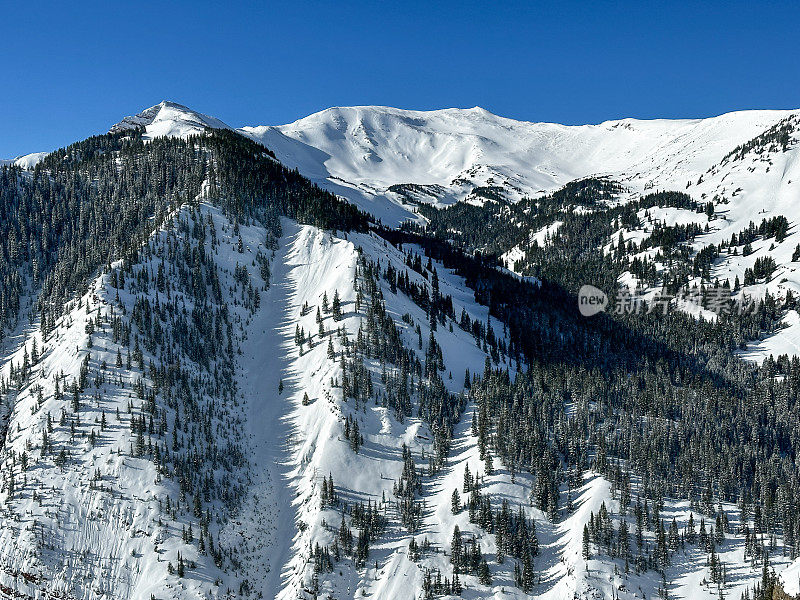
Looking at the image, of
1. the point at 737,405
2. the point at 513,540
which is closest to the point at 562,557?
the point at 513,540

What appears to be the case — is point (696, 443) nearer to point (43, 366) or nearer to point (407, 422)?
point (407, 422)

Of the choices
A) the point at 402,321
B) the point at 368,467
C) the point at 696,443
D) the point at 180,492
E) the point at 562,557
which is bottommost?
the point at 562,557

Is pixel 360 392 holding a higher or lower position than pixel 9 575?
higher

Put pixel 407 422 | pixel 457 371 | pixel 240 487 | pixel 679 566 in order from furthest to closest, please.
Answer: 1. pixel 457 371
2. pixel 407 422
3. pixel 240 487
4. pixel 679 566

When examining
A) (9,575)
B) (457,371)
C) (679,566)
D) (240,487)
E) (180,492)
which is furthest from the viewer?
(457,371)

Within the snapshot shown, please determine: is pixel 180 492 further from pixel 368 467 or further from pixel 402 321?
pixel 402 321

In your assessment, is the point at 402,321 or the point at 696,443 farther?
the point at 402,321

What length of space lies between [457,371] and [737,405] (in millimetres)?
95554

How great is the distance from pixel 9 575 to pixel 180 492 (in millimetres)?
33800

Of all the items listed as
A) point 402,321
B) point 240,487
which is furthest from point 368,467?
point 402,321

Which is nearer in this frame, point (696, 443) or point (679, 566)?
point (679, 566)

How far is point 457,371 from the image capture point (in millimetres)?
190500

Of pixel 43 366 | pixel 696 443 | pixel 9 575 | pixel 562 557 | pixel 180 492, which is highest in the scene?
pixel 43 366

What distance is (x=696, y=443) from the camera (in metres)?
169
